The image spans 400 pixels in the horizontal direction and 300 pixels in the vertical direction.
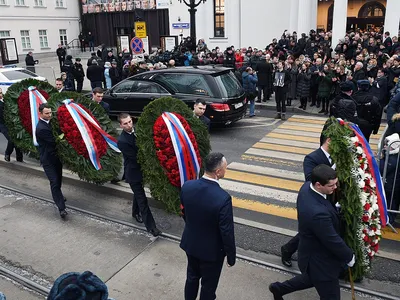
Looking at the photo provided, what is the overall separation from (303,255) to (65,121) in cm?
473

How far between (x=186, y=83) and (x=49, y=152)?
5.73 m

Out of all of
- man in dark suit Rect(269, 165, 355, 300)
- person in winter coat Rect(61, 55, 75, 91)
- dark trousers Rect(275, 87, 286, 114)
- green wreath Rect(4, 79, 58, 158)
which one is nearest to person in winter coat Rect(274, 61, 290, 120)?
dark trousers Rect(275, 87, 286, 114)

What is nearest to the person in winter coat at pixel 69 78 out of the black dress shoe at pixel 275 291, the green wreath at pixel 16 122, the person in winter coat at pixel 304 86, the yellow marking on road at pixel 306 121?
the green wreath at pixel 16 122

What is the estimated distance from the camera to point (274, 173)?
834 cm

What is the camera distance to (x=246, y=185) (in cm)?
779

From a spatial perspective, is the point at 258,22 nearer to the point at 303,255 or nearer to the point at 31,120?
the point at 31,120

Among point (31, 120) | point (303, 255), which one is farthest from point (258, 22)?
point (303, 255)

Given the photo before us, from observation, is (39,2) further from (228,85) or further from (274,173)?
(274,173)

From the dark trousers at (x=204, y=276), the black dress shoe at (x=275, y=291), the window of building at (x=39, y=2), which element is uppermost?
the window of building at (x=39, y=2)

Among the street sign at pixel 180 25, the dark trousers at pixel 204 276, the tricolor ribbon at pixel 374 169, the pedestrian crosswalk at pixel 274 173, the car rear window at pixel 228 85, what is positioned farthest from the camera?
the street sign at pixel 180 25

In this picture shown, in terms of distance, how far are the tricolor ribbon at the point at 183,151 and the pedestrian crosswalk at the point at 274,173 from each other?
1537mm

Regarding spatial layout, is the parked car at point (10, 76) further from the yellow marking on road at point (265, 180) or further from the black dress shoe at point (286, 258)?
the black dress shoe at point (286, 258)

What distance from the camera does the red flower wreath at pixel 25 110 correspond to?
8.73 m

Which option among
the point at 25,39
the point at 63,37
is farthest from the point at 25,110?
the point at 63,37
